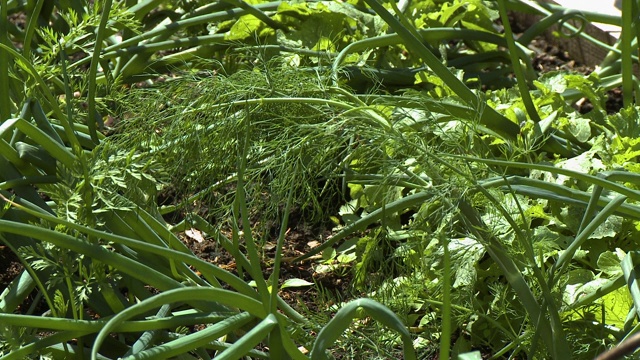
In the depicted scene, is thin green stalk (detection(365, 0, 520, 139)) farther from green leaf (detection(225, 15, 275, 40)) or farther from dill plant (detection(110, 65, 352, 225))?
green leaf (detection(225, 15, 275, 40))

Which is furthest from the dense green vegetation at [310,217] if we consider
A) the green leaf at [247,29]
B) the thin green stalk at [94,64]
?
the green leaf at [247,29]

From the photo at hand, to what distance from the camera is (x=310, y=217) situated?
1651 mm

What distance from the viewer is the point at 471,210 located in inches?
53.4

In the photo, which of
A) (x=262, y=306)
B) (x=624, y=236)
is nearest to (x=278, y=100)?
(x=262, y=306)

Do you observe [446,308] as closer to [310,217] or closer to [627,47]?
[310,217]

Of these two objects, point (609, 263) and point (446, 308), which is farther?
point (609, 263)

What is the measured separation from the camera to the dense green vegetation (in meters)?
1.27

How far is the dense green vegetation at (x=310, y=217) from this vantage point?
1266 mm

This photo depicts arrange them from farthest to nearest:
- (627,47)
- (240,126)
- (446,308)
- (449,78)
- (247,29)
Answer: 1. (247,29)
2. (627,47)
3. (449,78)
4. (240,126)
5. (446,308)

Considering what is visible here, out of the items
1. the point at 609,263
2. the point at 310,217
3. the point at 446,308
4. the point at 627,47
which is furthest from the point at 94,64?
the point at 627,47

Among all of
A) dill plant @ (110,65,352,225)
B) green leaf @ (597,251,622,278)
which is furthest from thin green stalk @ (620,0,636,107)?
dill plant @ (110,65,352,225)

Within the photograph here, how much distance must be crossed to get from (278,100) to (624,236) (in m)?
0.76

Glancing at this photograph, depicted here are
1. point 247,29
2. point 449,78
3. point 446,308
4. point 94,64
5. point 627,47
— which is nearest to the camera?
point 446,308

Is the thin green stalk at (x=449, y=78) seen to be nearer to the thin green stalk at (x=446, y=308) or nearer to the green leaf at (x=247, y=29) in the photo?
the green leaf at (x=247, y=29)
